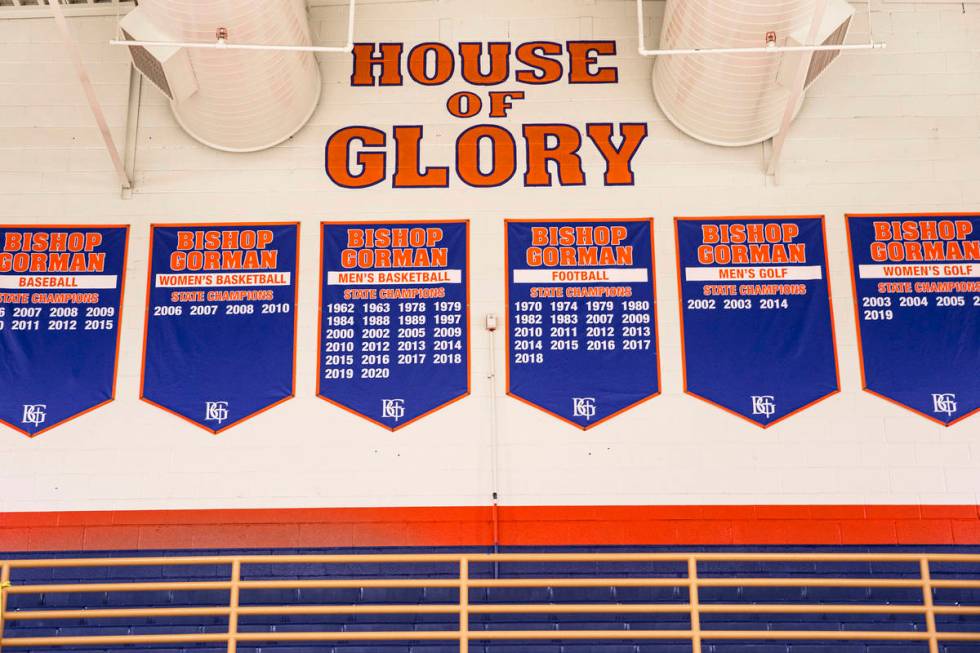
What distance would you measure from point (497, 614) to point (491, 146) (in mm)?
3606

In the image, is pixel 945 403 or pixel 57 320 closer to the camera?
pixel 945 403

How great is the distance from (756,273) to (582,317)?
4.55ft

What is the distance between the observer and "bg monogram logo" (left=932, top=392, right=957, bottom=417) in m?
7.69

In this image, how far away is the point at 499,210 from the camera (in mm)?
8203

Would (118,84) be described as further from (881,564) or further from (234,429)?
(881,564)

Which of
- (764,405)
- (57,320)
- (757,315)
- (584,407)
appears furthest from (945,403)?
(57,320)

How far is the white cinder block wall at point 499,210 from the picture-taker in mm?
7570

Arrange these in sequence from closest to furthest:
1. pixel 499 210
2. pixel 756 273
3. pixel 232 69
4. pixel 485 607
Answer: pixel 485 607, pixel 232 69, pixel 756 273, pixel 499 210

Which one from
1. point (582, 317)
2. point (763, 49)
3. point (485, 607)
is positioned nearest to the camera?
point (485, 607)

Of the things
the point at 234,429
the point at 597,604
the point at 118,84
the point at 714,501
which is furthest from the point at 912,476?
the point at 118,84

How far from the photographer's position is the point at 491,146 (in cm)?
838

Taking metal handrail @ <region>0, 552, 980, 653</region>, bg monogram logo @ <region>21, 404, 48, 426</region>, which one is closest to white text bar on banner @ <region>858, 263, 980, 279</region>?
metal handrail @ <region>0, 552, 980, 653</region>

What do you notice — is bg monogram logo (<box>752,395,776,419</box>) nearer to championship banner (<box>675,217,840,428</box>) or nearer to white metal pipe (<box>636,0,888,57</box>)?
championship banner (<box>675,217,840,428</box>)

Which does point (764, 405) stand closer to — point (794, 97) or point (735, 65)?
point (794, 97)
